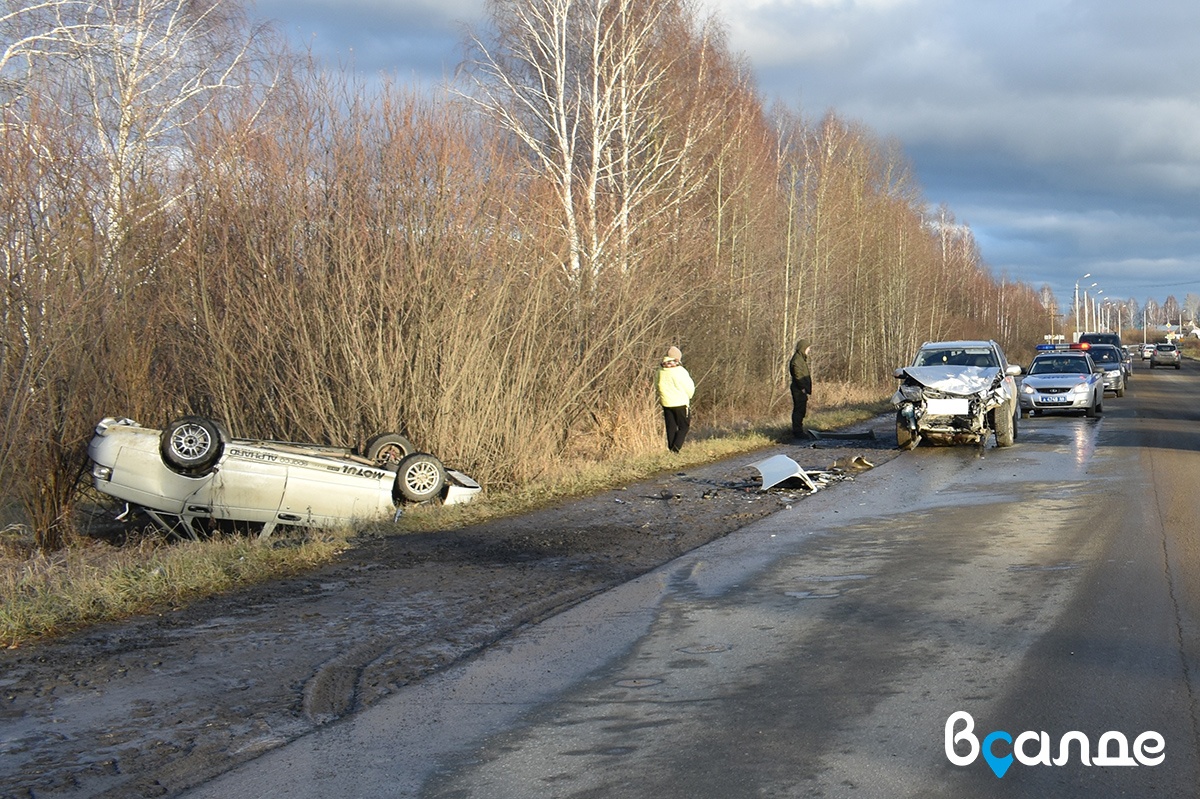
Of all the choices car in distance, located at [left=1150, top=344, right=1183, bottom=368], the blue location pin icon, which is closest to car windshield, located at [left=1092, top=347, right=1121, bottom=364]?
car in distance, located at [left=1150, top=344, right=1183, bottom=368]

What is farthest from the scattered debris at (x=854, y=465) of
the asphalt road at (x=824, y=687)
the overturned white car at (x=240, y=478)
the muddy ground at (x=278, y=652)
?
the overturned white car at (x=240, y=478)

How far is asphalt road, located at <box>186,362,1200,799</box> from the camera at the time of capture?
4656 mm

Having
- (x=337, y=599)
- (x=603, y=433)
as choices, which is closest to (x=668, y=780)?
(x=337, y=599)

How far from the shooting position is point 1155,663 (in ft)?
20.2

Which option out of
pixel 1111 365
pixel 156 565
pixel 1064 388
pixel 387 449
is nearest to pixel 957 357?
pixel 1064 388

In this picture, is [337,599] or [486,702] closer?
[486,702]

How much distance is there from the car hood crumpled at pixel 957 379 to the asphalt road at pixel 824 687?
9.28 meters

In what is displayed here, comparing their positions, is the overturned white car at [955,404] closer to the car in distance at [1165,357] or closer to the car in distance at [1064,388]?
the car in distance at [1064,388]

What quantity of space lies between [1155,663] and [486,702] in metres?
3.61

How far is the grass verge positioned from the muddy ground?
24 centimetres

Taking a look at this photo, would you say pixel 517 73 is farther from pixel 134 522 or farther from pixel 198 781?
pixel 198 781

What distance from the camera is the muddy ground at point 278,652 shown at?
16.8ft

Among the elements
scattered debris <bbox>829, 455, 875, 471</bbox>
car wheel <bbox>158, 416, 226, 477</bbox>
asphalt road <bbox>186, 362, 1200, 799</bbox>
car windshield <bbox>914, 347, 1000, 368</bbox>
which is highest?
car windshield <bbox>914, 347, 1000, 368</bbox>

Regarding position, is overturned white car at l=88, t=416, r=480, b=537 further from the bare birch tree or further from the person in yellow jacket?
the bare birch tree
